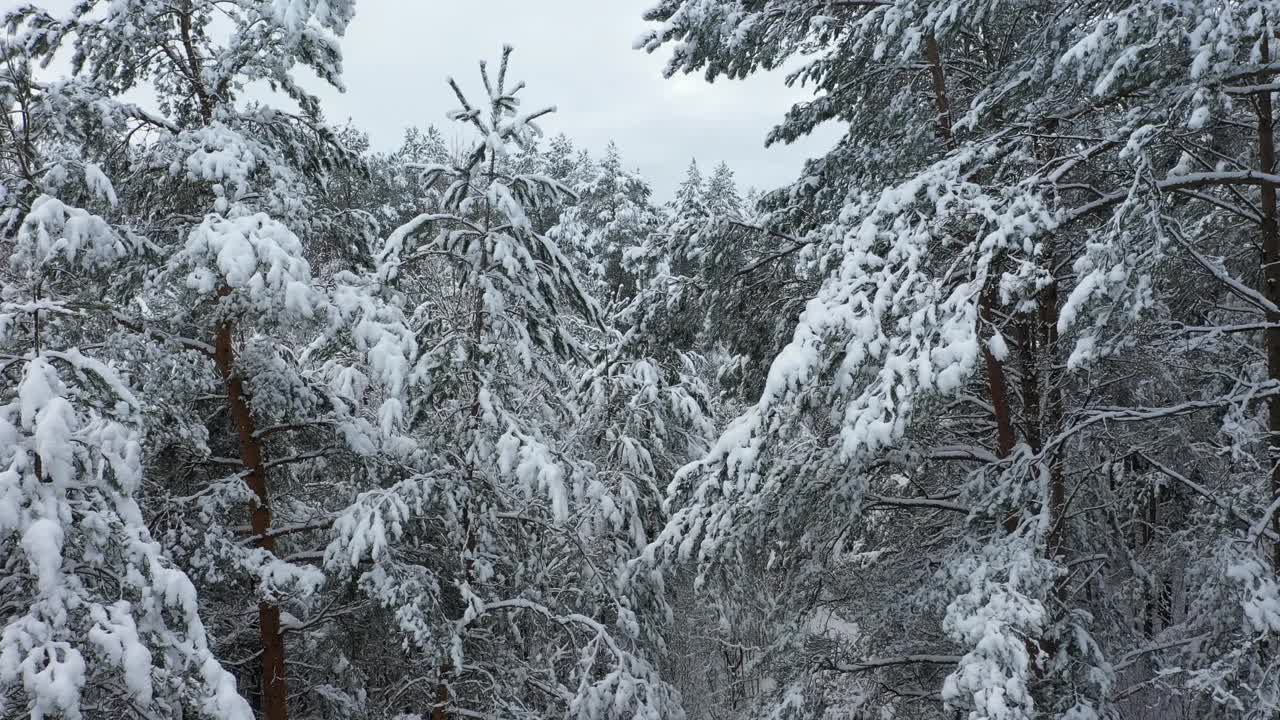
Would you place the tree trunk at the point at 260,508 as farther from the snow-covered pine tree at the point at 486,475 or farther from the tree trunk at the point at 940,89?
the tree trunk at the point at 940,89

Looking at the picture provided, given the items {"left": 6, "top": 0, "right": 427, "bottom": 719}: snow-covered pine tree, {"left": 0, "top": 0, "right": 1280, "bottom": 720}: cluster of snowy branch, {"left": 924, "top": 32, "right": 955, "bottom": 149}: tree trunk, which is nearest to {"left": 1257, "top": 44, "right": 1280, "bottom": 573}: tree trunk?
{"left": 0, "top": 0, "right": 1280, "bottom": 720}: cluster of snowy branch

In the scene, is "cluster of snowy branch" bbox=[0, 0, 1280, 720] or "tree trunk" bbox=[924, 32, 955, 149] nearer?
"cluster of snowy branch" bbox=[0, 0, 1280, 720]

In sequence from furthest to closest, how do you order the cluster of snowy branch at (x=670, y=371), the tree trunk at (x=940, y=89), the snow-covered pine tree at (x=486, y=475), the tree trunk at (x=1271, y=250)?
the tree trunk at (x=940, y=89) < the snow-covered pine tree at (x=486, y=475) < the tree trunk at (x=1271, y=250) < the cluster of snowy branch at (x=670, y=371)

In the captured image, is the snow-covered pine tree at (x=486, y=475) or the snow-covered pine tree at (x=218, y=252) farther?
the snow-covered pine tree at (x=486, y=475)

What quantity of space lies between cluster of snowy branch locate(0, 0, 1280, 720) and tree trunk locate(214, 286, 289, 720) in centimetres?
4

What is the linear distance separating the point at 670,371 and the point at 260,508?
4765 mm

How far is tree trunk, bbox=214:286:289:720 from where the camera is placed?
671 centimetres

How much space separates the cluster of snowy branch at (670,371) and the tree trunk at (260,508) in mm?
42

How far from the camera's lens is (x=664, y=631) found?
38.1ft

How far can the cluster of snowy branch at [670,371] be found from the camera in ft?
15.7

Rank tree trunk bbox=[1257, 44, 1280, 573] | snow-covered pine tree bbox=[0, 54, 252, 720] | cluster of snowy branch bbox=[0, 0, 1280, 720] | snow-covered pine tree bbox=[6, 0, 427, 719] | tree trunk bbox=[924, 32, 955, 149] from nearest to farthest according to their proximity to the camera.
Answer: snow-covered pine tree bbox=[0, 54, 252, 720] → cluster of snowy branch bbox=[0, 0, 1280, 720] → snow-covered pine tree bbox=[6, 0, 427, 719] → tree trunk bbox=[1257, 44, 1280, 573] → tree trunk bbox=[924, 32, 955, 149]

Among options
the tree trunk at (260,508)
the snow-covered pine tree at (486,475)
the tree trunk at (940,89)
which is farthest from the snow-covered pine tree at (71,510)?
the tree trunk at (940,89)

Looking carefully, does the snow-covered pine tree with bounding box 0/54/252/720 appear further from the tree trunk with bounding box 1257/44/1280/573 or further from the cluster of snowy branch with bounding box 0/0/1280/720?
the tree trunk with bounding box 1257/44/1280/573

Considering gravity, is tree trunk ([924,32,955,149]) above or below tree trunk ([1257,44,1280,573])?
above
